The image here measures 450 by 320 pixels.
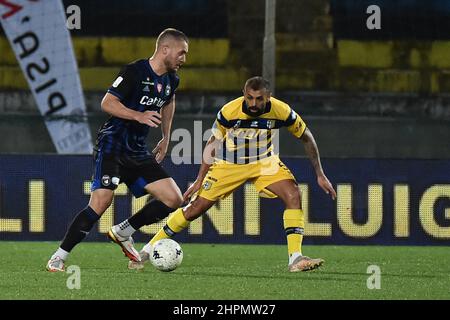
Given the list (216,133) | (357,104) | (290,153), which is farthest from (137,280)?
(357,104)

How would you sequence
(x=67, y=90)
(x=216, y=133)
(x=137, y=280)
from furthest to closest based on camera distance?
(x=67, y=90)
(x=216, y=133)
(x=137, y=280)

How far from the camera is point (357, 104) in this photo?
15.6 m

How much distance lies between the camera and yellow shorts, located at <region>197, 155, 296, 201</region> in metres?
8.52

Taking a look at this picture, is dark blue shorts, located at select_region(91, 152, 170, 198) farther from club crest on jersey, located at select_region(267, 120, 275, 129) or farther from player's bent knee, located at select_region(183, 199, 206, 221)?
club crest on jersey, located at select_region(267, 120, 275, 129)

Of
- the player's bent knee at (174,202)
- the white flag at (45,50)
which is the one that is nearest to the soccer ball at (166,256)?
the player's bent knee at (174,202)

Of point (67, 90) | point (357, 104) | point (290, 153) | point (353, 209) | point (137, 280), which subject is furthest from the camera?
point (67, 90)

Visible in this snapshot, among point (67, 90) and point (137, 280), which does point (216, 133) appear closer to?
point (137, 280)

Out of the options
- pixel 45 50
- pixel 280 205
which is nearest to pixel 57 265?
pixel 280 205

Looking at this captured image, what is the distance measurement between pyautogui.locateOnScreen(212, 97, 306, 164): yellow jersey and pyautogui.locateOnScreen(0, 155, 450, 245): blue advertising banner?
2644mm

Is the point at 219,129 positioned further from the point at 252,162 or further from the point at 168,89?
the point at 168,89

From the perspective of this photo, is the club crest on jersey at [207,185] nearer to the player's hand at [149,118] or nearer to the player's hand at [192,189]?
the player's hand at [192,189]

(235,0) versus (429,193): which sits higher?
(235,0)

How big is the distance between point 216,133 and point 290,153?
4.76 metres

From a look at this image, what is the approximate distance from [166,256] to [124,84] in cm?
116
